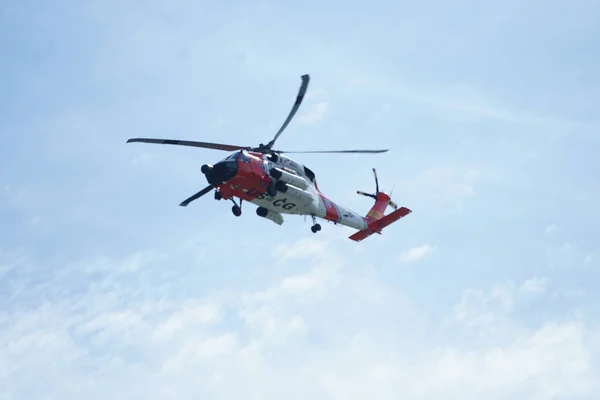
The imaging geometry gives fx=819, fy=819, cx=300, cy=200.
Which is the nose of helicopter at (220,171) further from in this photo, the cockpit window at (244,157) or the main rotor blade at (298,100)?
the main rotor blade at (298,100)

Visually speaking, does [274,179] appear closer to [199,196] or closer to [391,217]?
[199,196]

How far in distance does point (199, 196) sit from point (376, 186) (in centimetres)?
1316

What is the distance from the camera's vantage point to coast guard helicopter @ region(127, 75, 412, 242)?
39.9m

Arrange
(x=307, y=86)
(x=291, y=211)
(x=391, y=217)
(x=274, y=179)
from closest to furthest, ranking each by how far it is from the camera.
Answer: (x=307, y=86)
(x=274, y=179)
(x=291, y=211)
(x=391, y=217)

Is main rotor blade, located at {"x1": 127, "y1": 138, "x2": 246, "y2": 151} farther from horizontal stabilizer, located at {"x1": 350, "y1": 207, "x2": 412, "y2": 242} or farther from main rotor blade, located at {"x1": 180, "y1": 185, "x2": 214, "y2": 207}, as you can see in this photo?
horizontal stabilizer, located at {"x1": 350, "y1": 207, "x2": 412, "y2": 242}

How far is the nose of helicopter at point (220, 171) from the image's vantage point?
39781mm

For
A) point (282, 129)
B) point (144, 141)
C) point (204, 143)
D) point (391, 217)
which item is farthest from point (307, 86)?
point (391, 217)

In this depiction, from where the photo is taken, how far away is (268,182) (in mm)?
41062

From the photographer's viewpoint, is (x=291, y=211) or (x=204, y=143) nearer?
(x=204, y=143)

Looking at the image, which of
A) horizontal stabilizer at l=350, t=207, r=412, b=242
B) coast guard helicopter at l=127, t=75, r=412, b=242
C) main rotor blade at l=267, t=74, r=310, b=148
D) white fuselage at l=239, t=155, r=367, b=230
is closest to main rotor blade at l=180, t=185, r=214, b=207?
coast guard helicopter at l=127, t=75, r=412, b=242

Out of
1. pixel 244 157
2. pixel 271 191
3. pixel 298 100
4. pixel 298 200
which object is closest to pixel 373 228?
pixel 298 200

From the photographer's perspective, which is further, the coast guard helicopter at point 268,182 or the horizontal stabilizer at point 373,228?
the horizontal stabilizer at point 373,228

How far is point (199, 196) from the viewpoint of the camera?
142 feet

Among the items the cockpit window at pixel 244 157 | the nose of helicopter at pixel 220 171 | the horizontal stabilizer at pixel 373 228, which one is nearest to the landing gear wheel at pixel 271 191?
the cockpit window at pixel 244 157
